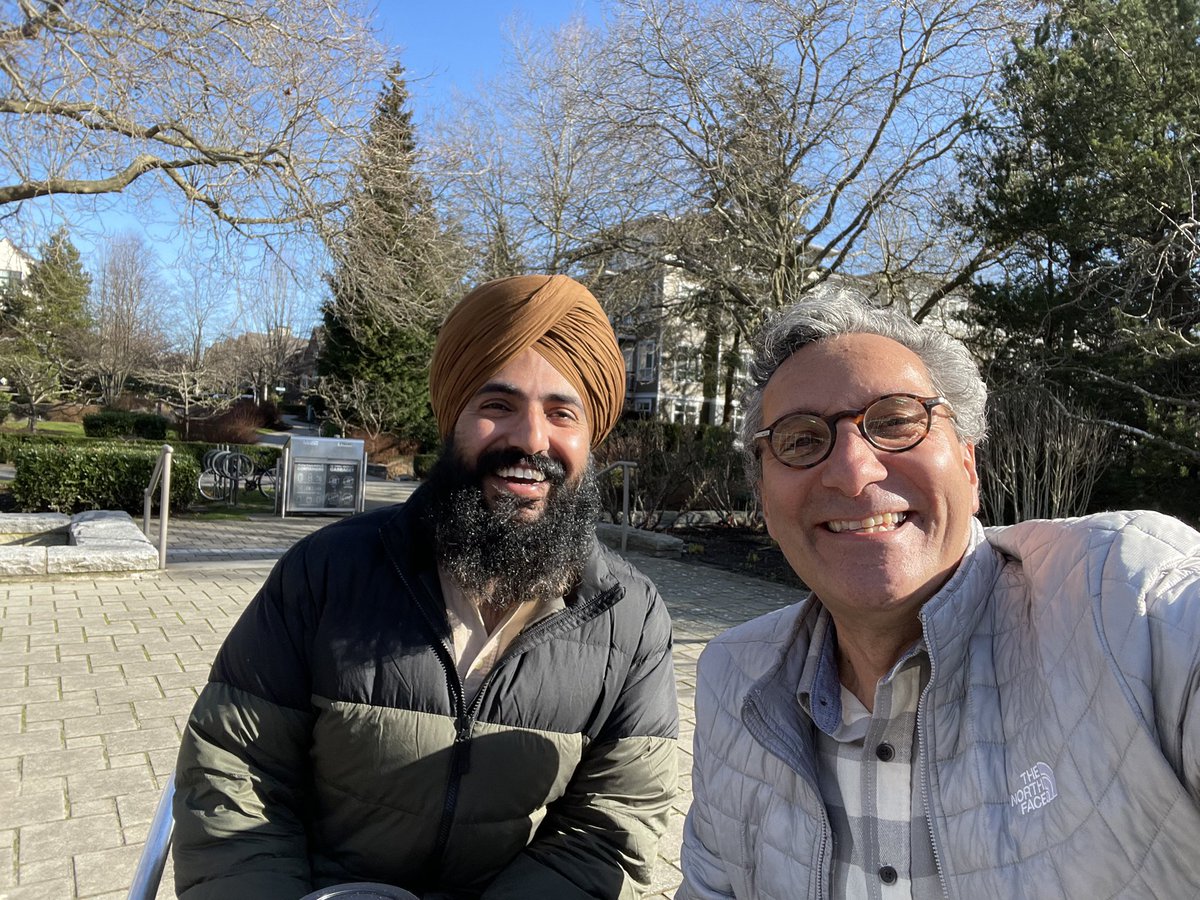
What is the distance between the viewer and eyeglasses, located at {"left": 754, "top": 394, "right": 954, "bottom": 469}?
1.45m

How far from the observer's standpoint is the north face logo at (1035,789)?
1.17m

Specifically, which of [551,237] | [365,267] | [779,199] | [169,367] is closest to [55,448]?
[365,267]

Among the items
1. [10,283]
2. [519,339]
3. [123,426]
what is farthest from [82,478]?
[10,283]

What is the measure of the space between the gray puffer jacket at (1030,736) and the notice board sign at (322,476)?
12995mm

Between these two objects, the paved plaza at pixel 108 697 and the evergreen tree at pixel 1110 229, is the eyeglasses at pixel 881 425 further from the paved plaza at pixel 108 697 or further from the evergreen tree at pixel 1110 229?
the evergreen tree at pixel 1110 229

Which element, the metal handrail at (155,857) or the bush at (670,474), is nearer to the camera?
the metal handrail at (155,857)

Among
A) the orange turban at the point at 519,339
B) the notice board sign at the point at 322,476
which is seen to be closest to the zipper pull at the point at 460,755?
the orange turban at the point at 519,339

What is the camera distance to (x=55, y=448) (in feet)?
38.8

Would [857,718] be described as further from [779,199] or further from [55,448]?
[55,448]

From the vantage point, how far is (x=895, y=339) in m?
1.56

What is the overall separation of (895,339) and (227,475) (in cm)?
1489

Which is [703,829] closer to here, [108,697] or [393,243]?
[108,697]

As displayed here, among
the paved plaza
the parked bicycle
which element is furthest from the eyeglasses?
the parked bicycle

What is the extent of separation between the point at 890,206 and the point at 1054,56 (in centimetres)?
318
